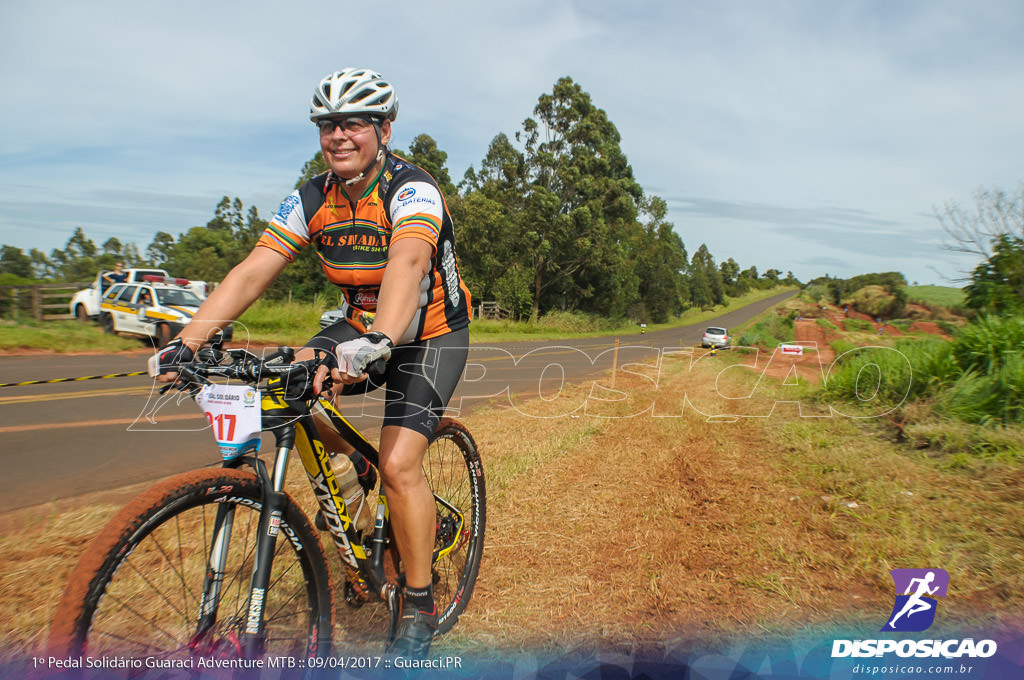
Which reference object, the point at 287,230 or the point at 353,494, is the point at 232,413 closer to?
the point at 353,494

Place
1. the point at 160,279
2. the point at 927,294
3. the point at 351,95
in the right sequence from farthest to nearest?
the point at 160,279, the point at 927,294, the point at 351,95

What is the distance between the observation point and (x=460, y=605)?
288 centimetres

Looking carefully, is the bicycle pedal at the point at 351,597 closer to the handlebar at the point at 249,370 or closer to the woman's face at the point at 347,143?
the handlebar at the point at 249,370

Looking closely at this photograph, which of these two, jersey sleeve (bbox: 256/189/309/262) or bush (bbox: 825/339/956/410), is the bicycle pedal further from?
bush (bbox: 825/339/956/410)

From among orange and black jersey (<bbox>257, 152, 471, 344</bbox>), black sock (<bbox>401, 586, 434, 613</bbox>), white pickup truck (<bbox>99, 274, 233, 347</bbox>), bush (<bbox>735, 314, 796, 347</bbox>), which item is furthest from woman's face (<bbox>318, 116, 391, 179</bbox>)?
bush (<bbox>735, 314, 796, 347</bbox>)

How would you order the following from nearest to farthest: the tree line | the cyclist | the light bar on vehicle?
the cyclist < the light bar on vehicle < the tree line

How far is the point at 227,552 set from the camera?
6.16 ft

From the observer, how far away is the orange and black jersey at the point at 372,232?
2355 mm

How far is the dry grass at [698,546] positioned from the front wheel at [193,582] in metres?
0.70

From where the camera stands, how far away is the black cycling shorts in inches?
95.7

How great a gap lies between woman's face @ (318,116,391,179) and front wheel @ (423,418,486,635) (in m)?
1.30

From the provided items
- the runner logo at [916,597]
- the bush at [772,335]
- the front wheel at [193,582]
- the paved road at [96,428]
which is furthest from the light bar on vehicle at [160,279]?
the runner logo at [916,597]

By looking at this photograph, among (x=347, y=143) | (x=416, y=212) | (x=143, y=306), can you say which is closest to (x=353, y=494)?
(x=416, y=212)

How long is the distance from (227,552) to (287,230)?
1.34m
